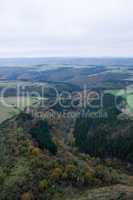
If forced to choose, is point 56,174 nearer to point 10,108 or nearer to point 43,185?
point 43,185

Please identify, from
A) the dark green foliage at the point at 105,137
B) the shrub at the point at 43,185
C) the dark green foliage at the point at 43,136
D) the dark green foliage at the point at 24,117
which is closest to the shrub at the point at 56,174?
the shrub at the point at 43,185

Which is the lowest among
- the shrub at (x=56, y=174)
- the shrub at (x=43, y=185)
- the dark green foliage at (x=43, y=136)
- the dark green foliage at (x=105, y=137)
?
the dark green foliage at (x=105, y=137)

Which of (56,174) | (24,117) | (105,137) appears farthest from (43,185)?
(24,117)

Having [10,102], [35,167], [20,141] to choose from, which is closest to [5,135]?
[20,141]

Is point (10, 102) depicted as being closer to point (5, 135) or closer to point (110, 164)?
point (5, 135)

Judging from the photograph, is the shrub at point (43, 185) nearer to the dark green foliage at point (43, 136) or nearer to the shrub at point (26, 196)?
the shrub at point (26, 196)

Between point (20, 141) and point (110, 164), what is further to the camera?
point (110, 164)

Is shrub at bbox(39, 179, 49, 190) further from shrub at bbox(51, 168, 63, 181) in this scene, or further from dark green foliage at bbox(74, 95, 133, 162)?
dark green foliage at bbox(74, 95, 133, 162)

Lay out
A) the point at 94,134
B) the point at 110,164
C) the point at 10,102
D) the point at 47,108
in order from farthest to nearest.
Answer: the point at 10,102 < the point at 47,108 < the point at 94,134 < the point at 110,164
